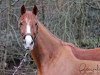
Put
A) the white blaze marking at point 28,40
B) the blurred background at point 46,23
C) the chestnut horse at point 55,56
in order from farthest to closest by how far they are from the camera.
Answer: the blurred background at point 46,23
the chestnut horse at point 55,56
the white blaze marking at point 28,40

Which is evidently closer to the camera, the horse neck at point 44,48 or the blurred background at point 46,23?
the horse neck at point 44,48

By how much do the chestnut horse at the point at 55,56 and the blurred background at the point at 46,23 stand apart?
382 cm

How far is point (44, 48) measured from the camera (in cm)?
433

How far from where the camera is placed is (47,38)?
14.3 ft

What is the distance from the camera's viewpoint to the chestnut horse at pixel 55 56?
4230mm

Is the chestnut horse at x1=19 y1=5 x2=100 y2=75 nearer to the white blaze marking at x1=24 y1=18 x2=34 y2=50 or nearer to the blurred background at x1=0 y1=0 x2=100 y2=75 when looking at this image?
the white blaze marking at x1=24 y1=18 x2=34 y2=50

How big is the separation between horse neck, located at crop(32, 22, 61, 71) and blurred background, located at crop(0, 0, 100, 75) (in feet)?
12.6

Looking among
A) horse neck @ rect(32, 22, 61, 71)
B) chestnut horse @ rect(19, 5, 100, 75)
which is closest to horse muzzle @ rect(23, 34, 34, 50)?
chestnut horse @ rect(19, 5, 100, 75)

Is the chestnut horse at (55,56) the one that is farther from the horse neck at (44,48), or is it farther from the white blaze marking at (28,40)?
the white blaze marking at (28,40)

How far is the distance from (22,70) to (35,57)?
4319mm

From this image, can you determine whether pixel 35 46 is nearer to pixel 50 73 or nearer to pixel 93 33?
pixel 50 73

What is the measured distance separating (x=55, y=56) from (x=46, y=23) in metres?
4.09

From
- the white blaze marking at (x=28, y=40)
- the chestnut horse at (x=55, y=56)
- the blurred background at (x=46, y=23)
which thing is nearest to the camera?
the white blaze marking at (x=28, y=40)

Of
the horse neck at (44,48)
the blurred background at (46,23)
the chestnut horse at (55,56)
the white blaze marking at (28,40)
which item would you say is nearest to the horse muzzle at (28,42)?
the white blaze marking at (28,40)
